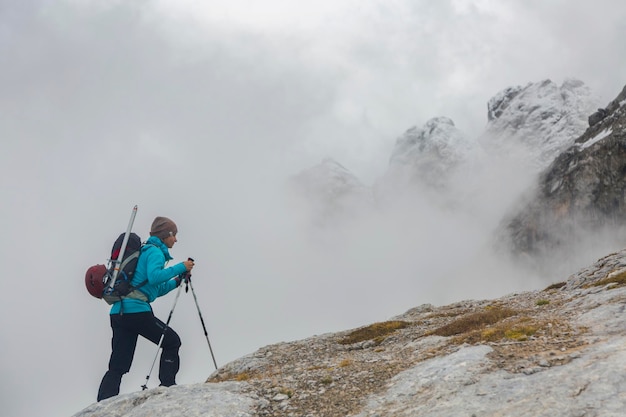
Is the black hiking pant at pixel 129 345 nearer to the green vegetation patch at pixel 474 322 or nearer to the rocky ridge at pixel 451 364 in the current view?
the rocky ridge at pixel 451 364

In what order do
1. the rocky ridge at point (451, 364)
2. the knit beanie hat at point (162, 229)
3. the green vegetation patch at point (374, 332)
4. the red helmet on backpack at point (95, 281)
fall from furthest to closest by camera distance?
the green vegetation patch at point (374, 332) → the knit beanie hat at point (162, 229) → the red helmet on backpack at point (95, 281) → the rocky ridge at point (451, 364)

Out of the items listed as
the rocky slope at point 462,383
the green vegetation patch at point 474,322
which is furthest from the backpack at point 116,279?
the green vegetation patch at point 474,322

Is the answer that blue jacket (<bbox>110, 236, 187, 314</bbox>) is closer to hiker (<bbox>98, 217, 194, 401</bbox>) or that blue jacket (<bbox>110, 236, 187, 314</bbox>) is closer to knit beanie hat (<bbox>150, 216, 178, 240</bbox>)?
hiker (<bbox>98, 217, 194, 401</bbox>)

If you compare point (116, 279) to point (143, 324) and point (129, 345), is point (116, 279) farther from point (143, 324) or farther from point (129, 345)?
point (129, 345)

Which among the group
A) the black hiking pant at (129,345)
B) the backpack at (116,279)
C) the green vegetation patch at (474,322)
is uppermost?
the backpack at (116,279)

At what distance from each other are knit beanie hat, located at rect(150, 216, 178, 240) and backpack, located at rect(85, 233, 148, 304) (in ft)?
3.06

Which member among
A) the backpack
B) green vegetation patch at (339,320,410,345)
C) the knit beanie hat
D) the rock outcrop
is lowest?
green vegetation patch at (339,320,410,345)

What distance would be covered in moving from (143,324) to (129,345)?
28.4 inches

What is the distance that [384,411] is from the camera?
10.8 metres

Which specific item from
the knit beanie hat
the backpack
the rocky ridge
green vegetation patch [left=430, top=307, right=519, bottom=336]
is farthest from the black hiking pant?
green vegetation patch [left=430, top=307, right=519, bottom=336]

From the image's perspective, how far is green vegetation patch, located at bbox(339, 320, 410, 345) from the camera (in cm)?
2562

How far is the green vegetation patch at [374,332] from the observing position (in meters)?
25.6

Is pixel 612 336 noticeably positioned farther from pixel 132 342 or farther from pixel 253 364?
pixel 253 364

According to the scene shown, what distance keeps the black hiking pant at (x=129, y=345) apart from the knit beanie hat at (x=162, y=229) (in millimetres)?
2327
